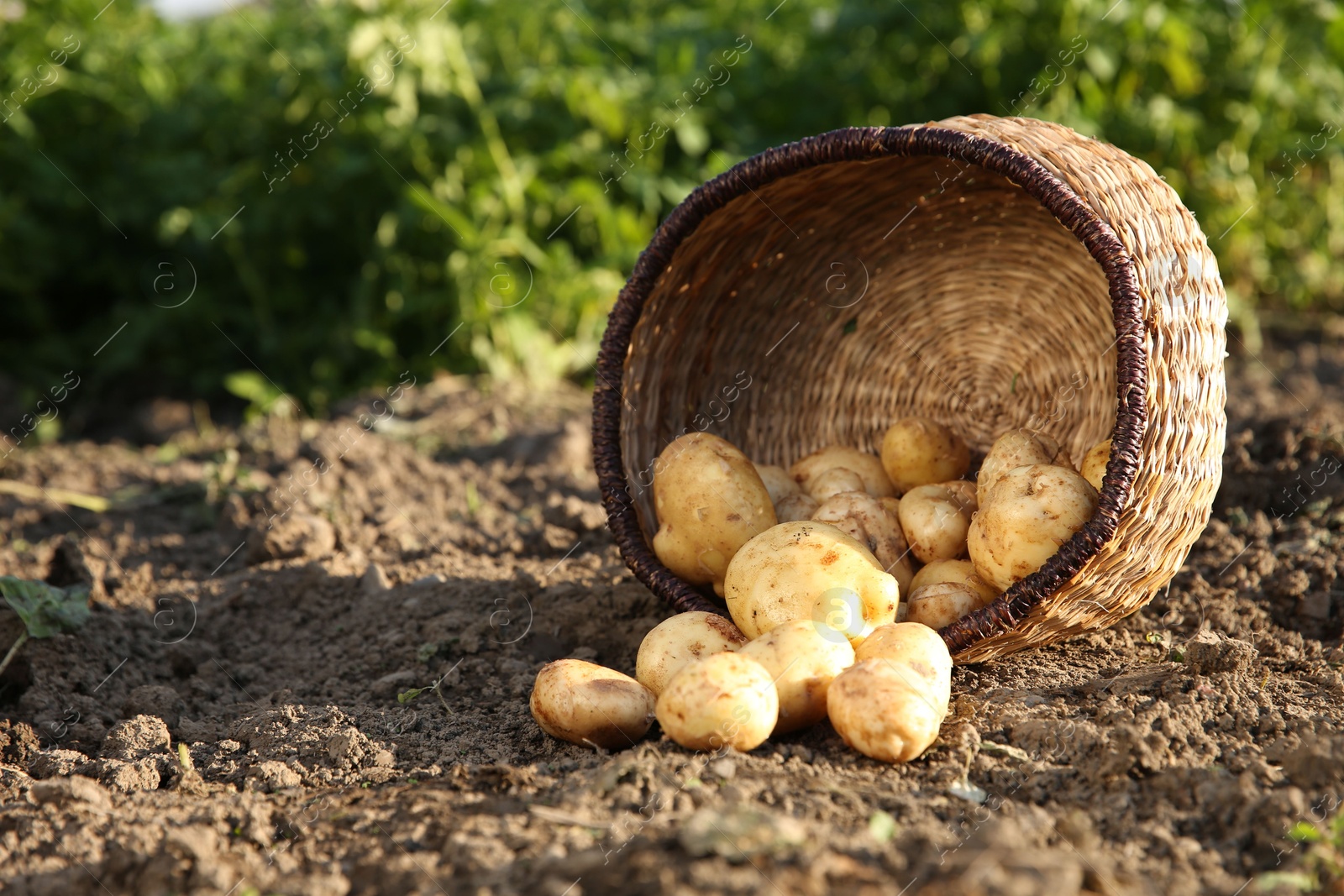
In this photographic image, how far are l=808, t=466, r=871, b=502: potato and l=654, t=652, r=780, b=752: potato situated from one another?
762mm

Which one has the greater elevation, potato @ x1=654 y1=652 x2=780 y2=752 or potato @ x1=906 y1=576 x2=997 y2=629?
potato @ x1=906 y1=576 x2=997 y2=629

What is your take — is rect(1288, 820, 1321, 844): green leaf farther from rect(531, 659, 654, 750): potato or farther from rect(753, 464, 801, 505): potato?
rect(753, 464, 801, 505): potato

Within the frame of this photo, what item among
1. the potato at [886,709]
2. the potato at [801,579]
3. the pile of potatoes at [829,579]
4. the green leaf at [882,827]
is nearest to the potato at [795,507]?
the pile of potatoes at [829,579]

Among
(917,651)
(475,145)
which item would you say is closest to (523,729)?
(917,651)

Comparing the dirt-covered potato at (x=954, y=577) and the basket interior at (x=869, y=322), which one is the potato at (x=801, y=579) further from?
the basket interior at (x=869, y=322)

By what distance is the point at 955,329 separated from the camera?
2.94 m

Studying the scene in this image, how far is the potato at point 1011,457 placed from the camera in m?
2.30

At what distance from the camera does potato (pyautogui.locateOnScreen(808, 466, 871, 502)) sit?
2.54 metres

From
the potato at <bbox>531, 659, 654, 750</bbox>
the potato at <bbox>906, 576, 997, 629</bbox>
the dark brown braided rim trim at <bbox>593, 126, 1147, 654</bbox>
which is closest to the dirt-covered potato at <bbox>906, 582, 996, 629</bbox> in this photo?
the potato at <bbox>906, 576, 997, 629</bbox>

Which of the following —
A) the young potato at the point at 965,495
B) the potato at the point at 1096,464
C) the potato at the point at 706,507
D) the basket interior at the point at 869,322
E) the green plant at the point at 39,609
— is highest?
the basket interior at the point at 869,322

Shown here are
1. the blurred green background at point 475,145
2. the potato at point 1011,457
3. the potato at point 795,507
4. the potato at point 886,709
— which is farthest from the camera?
the blurred green background at point 475,145

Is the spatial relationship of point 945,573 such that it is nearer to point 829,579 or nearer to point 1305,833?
point 829,579

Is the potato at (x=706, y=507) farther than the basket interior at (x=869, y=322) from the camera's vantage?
No

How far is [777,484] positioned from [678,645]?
64 centimetres
